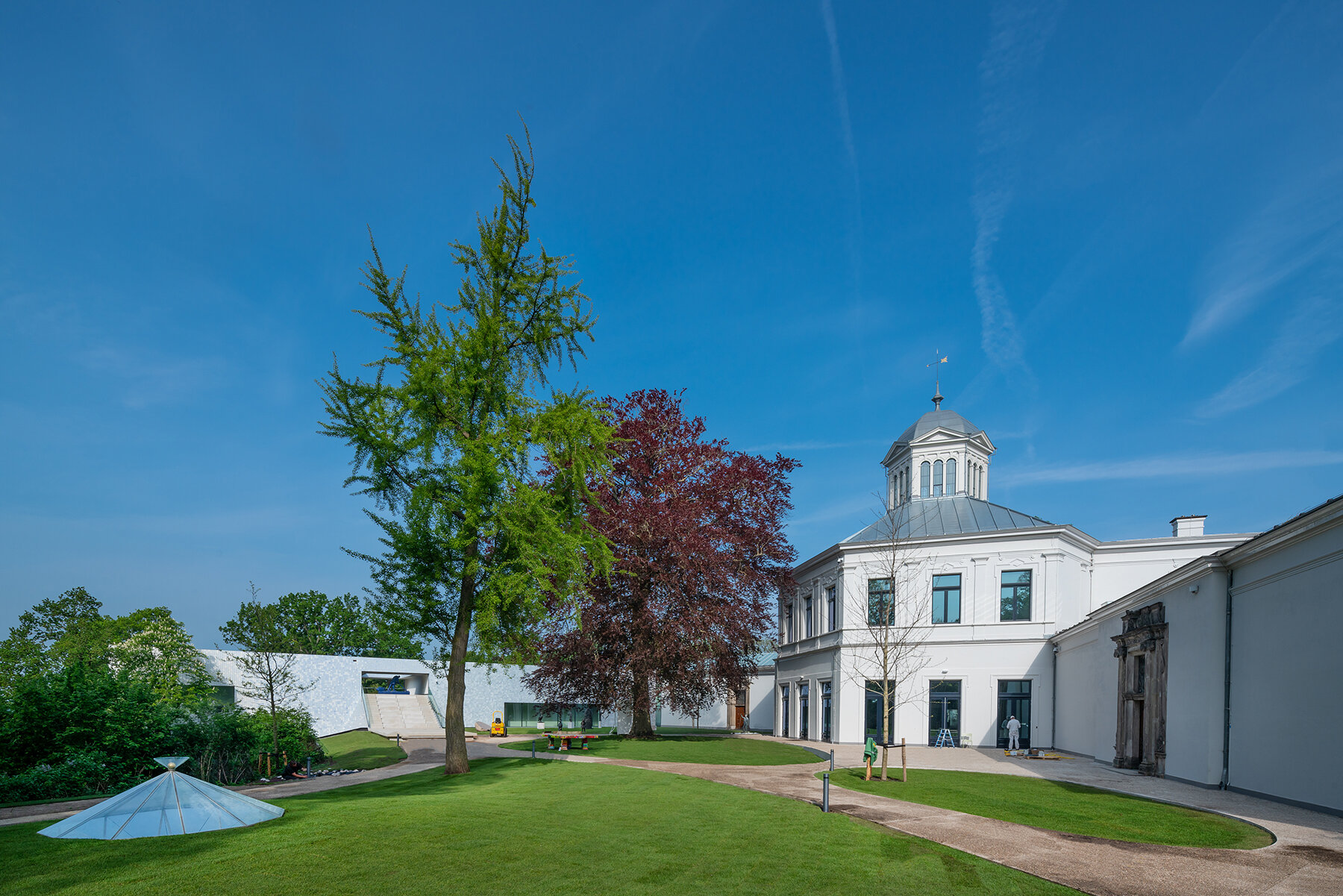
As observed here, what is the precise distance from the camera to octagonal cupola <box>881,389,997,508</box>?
4069cm

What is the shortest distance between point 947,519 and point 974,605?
4861mm

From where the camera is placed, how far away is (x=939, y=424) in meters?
41.6

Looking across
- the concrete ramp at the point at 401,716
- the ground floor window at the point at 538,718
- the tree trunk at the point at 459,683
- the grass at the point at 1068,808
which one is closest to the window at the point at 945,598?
the grass at the point at 1068,808

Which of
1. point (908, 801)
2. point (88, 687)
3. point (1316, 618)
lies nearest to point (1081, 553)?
point (1316, 618)

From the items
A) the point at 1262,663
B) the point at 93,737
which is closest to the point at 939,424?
the point at 1262,663

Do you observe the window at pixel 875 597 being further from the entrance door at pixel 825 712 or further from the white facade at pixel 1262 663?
the white facade at pixel 1262 663

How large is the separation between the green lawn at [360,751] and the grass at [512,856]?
38.2 ft

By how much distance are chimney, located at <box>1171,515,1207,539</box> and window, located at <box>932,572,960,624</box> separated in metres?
9.56

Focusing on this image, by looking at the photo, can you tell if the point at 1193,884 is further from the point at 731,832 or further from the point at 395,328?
the point at 395,328

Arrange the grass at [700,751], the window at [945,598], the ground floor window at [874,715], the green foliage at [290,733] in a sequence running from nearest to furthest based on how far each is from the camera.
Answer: the green foliage at [290,733], the grass at [700,751], the ground floor window at [874,715], the window at [945,598]

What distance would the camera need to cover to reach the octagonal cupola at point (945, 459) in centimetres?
4069

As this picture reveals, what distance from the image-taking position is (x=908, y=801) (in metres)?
15.6

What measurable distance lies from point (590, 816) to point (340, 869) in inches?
191

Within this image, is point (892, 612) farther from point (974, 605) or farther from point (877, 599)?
point (974, 605)
